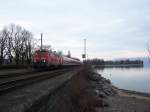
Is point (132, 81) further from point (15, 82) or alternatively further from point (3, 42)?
point (15, 82)

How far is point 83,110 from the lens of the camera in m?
14.8

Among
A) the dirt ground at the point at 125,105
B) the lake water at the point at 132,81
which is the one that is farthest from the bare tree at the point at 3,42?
the dirt ground at the point at 125,105

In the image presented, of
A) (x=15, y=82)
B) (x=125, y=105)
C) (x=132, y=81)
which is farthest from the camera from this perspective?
(x=132, y=81)

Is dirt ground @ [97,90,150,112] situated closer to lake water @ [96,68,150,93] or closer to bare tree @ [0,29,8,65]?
lake water @ [96,68,150,93]

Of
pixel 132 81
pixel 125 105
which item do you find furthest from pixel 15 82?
pixel 132 81

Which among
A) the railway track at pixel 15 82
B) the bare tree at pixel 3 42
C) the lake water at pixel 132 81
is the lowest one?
the lake water at pixel 132 81

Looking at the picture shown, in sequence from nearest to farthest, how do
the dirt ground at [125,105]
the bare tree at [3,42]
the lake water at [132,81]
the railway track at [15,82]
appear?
1. the railway track at [15,82]
2. the dirt ground at [125,105]
3. the lake water at [132,81]
4. the bare tree at [3,42]

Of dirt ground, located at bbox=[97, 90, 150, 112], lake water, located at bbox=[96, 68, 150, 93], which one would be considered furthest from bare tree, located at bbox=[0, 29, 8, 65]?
dirt ground, located at bbox=[97, 90, 150, 112]

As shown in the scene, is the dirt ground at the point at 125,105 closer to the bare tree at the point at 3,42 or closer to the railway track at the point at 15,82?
the railway track at the point at 15,82

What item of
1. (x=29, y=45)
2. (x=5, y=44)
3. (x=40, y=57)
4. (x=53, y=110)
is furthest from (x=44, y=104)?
(x=29, y=45)

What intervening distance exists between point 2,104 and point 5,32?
7593 cm

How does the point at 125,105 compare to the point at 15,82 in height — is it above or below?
below

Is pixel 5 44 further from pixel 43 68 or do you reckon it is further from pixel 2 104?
pixel 2 104

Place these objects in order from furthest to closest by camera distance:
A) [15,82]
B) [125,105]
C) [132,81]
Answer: [132,81] < [125,105] < [15,82]
